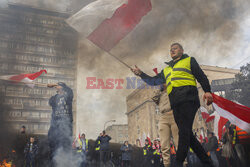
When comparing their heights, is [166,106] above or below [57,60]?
below

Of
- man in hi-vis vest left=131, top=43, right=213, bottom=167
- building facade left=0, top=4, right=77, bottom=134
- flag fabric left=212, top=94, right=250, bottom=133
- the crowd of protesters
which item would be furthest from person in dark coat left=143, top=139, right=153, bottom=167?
building facade left=0, top=4, right=77, bottom=134

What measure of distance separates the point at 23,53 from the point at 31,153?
177ft

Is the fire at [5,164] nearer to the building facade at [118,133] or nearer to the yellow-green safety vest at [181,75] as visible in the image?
the yellow-green safety vest at [181,75]

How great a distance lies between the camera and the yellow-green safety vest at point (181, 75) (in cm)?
279

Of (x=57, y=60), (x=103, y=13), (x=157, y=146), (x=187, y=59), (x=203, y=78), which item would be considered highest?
(x=57, y=60)

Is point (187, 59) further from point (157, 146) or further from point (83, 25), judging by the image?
point (157, 146)

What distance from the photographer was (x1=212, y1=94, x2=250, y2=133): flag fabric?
5840 mm

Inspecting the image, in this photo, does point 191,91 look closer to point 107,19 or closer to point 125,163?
point 107,19

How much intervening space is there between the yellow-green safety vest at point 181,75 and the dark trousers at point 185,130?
11.3 inches

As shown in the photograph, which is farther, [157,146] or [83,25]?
[157,146]

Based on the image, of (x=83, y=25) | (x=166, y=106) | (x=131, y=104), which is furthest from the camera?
(x=131, y=104)

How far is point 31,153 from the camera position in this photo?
24.4 feet

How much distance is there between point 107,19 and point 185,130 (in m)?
4.40

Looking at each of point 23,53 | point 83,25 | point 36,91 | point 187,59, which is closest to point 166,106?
point 187,59
